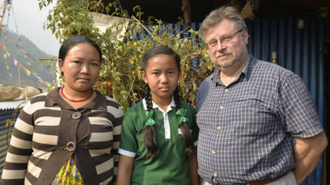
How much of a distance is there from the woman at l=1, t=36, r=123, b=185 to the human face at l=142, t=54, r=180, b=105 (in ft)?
1.32

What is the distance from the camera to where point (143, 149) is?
1.91m

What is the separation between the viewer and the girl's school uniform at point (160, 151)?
1.87 meters

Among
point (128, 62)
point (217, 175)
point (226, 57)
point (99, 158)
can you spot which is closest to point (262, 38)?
point (128, 62)

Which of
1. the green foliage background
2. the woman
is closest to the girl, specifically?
the woman

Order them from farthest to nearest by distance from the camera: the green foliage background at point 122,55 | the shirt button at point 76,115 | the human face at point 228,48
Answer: the green foliage background at point 122,55 < the human face at point 228,48 < the shirt button at point 76,115

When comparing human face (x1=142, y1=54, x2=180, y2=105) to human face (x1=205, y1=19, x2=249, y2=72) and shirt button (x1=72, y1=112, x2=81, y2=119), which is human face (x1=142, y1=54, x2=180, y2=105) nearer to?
human face (x1=205, y1=19, x2=249, y2=72)

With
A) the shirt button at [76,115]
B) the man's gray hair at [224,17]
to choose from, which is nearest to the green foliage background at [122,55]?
the man's gray hair at [224,17]

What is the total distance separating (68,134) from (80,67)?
1.54 feet

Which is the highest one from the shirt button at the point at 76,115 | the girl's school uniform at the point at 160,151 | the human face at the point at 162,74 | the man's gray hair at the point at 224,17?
the man's gray hair at the point at 224,17

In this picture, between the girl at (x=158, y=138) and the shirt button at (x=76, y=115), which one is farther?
the girl at (x=158, y=138)

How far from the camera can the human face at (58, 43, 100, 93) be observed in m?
1.76

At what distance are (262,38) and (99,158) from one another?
12.7ft

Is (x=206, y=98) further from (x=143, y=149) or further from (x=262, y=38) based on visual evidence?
(x=262, y=38)

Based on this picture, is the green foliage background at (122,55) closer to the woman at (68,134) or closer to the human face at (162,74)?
the human face at (162,74)
